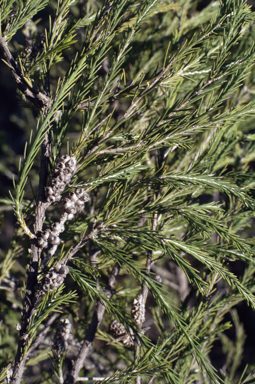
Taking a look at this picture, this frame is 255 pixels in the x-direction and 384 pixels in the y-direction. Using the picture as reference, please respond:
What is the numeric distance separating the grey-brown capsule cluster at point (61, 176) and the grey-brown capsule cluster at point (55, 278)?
0.50 feet

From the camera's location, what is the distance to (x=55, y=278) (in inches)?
22.3

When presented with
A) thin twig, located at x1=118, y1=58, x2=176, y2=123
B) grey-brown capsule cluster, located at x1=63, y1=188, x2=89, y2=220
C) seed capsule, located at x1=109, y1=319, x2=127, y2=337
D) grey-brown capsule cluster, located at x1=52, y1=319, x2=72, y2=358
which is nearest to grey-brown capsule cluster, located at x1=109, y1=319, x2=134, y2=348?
seed capsule, located at x1=109, y1=319, x2=127, y2=337

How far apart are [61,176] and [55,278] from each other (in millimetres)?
222

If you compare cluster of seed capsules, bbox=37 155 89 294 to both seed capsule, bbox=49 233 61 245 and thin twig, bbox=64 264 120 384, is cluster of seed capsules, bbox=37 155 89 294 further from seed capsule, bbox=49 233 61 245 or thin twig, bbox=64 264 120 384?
thin twig, bbox=64 264 120 384

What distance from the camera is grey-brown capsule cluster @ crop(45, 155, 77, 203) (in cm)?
54

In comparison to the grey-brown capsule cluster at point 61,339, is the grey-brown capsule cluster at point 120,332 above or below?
below

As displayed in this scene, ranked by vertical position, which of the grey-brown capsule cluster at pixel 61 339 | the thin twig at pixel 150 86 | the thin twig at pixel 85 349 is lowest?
the thin twig at pixel 85 349

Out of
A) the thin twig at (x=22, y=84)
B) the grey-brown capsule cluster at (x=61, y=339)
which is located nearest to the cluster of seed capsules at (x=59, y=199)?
the thin twig at (x=22, y=84)

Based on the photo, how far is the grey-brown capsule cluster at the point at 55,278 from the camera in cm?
56

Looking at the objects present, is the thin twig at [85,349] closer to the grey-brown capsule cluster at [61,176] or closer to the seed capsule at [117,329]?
the seed capsule at [117,329]

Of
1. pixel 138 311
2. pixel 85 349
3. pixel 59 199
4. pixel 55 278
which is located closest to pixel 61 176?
pixel 59 199

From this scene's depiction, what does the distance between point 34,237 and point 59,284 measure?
118mm

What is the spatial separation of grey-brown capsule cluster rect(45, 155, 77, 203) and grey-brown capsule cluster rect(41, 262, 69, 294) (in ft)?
0.50

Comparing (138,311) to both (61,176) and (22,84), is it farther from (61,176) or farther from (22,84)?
(22,84)
